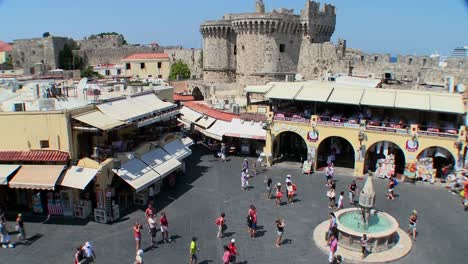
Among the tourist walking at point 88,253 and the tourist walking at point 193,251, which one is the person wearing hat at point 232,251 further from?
the tourist walking at point 88,253

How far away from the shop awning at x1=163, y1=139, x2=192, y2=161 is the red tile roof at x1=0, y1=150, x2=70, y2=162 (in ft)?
20.8

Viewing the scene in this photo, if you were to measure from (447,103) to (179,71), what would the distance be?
41.1 meters

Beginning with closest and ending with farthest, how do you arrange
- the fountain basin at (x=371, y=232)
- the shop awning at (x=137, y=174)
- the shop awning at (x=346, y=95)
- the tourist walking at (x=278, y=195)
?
1. the fountain basin at (x=371, y=232)
2. the shop awning at (x=137, y=174)
3. the tourist walking at (x=278, y=195)
4. the shop awning at (x=346, y=95)

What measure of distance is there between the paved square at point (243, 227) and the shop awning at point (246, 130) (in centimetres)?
436

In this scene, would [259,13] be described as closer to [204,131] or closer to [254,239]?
[204,131]

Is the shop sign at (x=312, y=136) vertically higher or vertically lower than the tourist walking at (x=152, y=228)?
higher

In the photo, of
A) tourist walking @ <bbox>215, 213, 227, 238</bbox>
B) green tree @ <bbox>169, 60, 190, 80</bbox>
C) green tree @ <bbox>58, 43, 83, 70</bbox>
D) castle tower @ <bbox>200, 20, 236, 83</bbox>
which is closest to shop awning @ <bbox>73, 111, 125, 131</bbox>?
tourist walking @ <bbox>215, 213, 227, 238</bbox>

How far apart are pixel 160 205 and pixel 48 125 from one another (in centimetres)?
631

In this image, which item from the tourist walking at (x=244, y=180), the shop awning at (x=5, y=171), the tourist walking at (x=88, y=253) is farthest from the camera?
the tourist walking at (x=244, y=180)

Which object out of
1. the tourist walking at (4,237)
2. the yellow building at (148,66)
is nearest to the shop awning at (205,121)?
the tourist walking at (4,237)

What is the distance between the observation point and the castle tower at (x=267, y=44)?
3997 cm

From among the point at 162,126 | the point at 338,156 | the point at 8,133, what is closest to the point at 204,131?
the point at 162,126

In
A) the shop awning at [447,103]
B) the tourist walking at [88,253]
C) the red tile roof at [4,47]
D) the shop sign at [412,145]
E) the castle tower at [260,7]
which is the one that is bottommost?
the tourist walking at [88,253]

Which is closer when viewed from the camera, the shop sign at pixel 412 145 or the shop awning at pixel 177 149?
the shop sign at pixel 412 145
